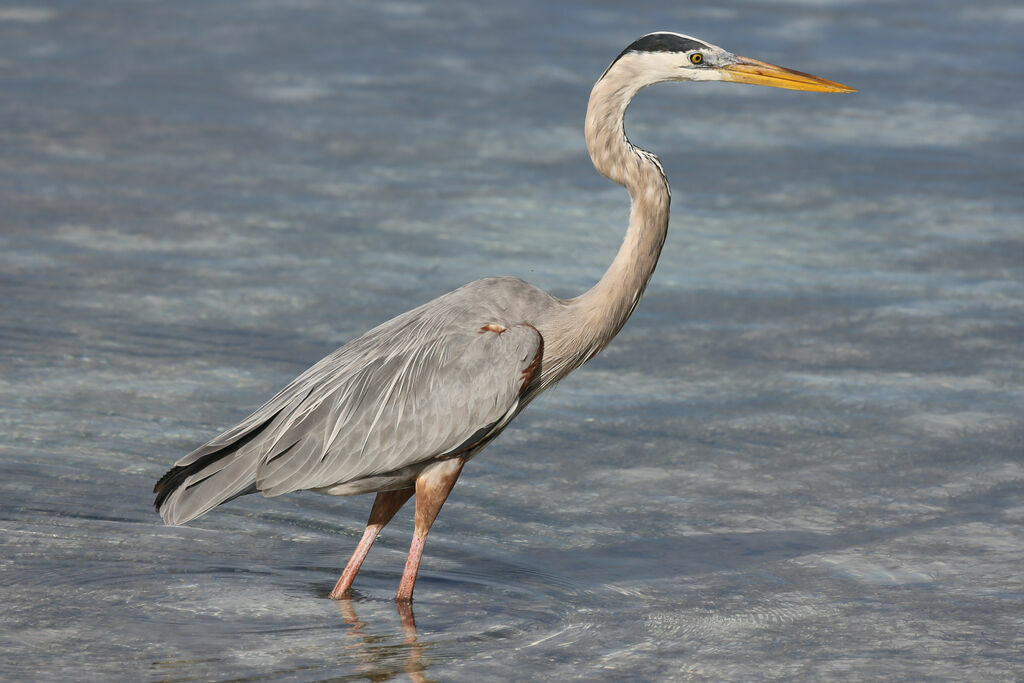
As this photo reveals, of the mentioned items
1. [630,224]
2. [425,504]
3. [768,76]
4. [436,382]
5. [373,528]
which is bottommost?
[373,528]

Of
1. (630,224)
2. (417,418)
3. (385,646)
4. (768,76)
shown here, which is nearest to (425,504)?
(417,418)

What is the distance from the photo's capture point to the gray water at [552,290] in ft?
21.1

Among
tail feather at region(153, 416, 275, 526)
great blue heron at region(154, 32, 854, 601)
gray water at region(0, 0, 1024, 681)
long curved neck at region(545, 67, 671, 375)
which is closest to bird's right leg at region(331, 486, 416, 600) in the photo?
great blue heron at region(154, 32, 854, 601)

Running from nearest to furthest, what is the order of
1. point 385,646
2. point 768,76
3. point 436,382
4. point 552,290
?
point 385,646 → point 436,382 → point 768,76 → point 552,290

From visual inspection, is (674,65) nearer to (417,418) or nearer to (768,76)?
(768,76)

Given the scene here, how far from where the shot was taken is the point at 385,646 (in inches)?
245

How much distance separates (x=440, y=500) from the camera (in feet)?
22.3

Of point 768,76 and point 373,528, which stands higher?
point 768,76

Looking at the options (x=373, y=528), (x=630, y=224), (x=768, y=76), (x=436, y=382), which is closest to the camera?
(x=373, y=528)

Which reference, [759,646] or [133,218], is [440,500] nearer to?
[759,646]

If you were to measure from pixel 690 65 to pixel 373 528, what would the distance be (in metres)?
2.38

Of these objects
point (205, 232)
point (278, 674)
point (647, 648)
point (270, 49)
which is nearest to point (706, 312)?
point (205, 232)

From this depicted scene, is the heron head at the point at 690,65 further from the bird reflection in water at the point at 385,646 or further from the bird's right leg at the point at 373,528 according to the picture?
the bird reflection in water at the point at 385,646

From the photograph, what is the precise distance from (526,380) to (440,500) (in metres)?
0.60
